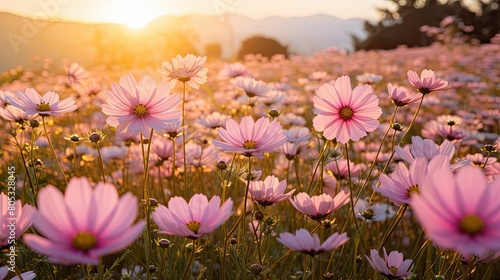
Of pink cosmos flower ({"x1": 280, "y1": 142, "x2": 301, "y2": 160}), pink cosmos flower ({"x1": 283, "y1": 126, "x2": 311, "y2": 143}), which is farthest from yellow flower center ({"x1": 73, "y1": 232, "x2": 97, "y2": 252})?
pink cosmos flower ({"x1": 283, "y1": 126, "x2": 311, "y2": 143})

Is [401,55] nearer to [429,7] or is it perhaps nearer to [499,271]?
[499,271]

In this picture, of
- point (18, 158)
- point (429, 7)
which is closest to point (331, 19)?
point (429, 7)

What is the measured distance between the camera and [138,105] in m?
0.94

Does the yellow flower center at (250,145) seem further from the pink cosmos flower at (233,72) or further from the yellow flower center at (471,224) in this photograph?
the pink cosmos flower at (233,72)

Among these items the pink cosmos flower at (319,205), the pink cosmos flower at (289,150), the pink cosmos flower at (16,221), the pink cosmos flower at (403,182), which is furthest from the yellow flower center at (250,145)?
the pink cosmos flower at (289,150)

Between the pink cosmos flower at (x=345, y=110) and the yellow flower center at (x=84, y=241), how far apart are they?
1.96 ft

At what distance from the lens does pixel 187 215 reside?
2.39ft

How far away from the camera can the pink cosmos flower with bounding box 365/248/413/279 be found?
2.80 feet

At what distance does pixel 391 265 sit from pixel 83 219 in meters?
0.62

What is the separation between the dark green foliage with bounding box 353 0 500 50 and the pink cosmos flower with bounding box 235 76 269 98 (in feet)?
51.1

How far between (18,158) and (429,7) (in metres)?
17.8

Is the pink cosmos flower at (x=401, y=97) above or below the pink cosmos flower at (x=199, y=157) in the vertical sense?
above

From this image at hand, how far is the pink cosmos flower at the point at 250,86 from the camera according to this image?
1.70m

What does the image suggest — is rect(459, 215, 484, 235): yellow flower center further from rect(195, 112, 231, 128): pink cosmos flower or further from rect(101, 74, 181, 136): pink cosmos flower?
rect(195, 112, 231, 128): pink cosmos flower
